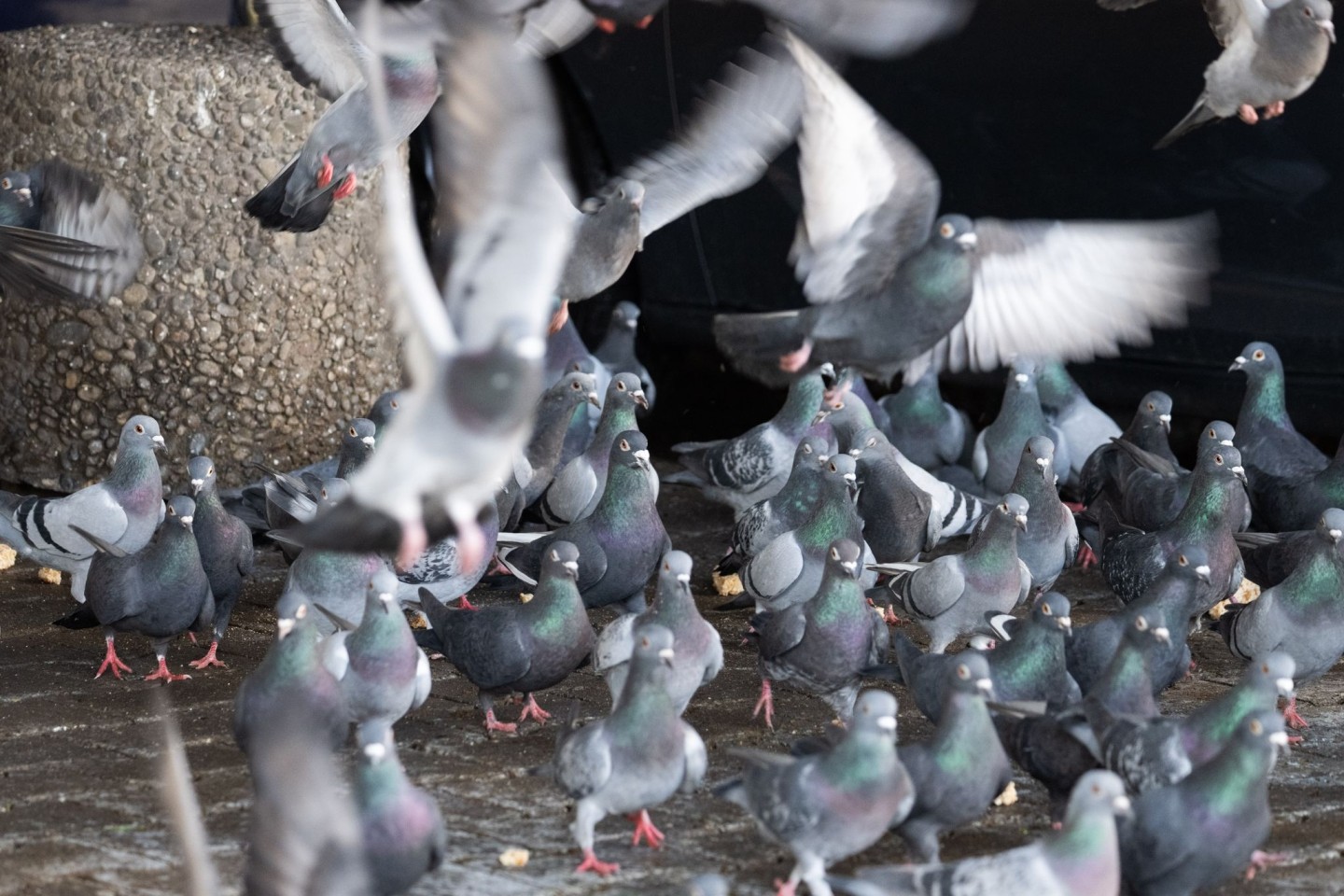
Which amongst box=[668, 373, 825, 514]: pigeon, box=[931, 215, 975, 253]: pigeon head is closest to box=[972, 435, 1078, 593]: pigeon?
box=[668, 373, 825, 514]: pigeon

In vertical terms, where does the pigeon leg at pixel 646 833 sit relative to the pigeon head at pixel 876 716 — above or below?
below

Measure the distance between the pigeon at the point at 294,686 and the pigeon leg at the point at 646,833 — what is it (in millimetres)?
691

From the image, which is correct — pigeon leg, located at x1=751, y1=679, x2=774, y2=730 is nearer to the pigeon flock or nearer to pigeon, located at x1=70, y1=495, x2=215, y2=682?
the pigeon flock

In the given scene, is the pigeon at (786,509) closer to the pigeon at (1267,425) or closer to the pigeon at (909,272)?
the pigeon at (909,272)

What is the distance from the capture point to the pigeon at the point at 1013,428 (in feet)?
21.9

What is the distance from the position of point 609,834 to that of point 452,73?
1751 millimetres

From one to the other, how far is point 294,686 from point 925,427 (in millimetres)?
3647

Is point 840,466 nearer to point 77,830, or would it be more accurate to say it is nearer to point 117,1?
point 77,830

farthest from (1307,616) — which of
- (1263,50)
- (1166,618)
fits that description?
(1263,50)

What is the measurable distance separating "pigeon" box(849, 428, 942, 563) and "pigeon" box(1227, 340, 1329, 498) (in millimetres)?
1126

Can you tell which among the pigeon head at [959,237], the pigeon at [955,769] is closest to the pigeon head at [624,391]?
the pigeon head at [959,237]

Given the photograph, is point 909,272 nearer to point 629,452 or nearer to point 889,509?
point 629,452

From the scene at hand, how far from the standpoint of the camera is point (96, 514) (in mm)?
5625

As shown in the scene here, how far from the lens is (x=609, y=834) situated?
4.08 m
